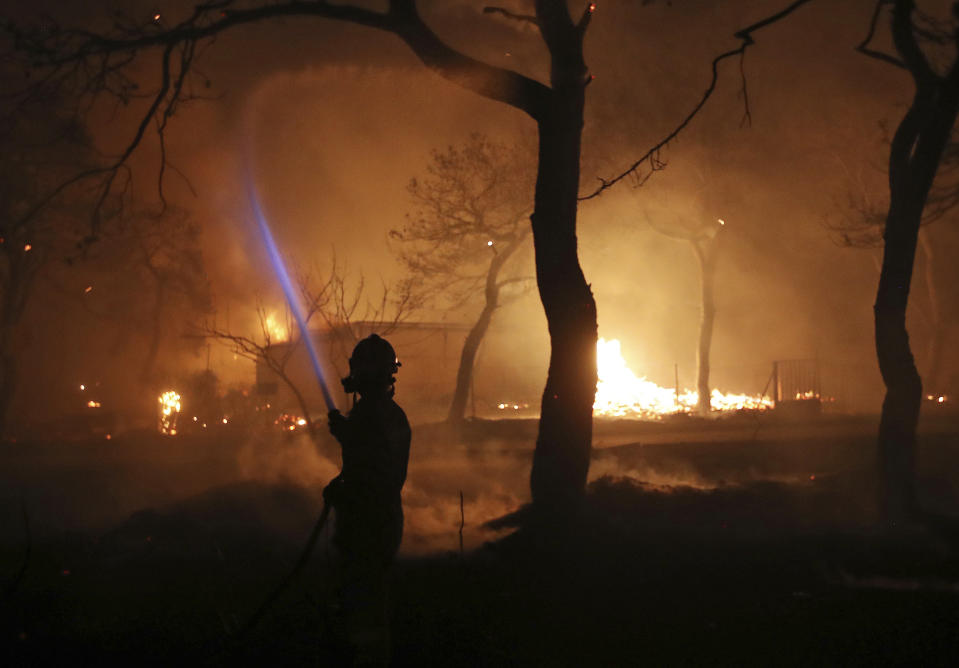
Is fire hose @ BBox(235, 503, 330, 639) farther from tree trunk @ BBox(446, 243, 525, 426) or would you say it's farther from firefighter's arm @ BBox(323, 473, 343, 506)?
tree trunk @ BBox(446, 243, 525, 426)

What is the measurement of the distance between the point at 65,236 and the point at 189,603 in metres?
28.1

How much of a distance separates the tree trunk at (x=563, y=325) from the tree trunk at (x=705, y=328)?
19648 mm

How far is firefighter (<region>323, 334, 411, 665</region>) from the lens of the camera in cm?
438

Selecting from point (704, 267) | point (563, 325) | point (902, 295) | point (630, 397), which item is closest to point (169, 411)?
point (630, 397)

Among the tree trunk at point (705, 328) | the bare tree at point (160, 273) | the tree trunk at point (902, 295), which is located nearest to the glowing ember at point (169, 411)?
the bare tree at point (160, 273)

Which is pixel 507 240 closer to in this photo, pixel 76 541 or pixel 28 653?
pixel 76 541

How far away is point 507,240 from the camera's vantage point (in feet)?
75.8

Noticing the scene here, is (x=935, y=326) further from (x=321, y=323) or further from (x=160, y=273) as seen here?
(x=160, y=273)

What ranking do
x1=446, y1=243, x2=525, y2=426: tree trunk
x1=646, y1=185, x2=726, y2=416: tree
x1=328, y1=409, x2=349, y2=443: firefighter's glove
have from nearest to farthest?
x1=328, y1=409, x2=349, y2=443: firefighter's glove < x1=446, y1=243, x2=525, y2=426: tree trunk < x1=646, y1=185, x2=726, y2=416: tree

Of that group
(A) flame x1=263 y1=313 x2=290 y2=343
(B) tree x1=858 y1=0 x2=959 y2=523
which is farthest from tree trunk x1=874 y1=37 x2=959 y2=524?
(A) flame x1=263 y1=313 x2=290 y2=343

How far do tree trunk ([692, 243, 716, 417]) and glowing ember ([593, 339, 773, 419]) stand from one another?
1628 millimetres

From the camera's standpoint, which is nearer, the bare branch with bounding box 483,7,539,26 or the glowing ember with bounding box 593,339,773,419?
the bare branch with bounding box 483,7,539,26

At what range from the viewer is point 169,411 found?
2791 centimetres

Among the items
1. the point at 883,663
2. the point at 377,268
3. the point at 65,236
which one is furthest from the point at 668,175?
the point at 883,663
